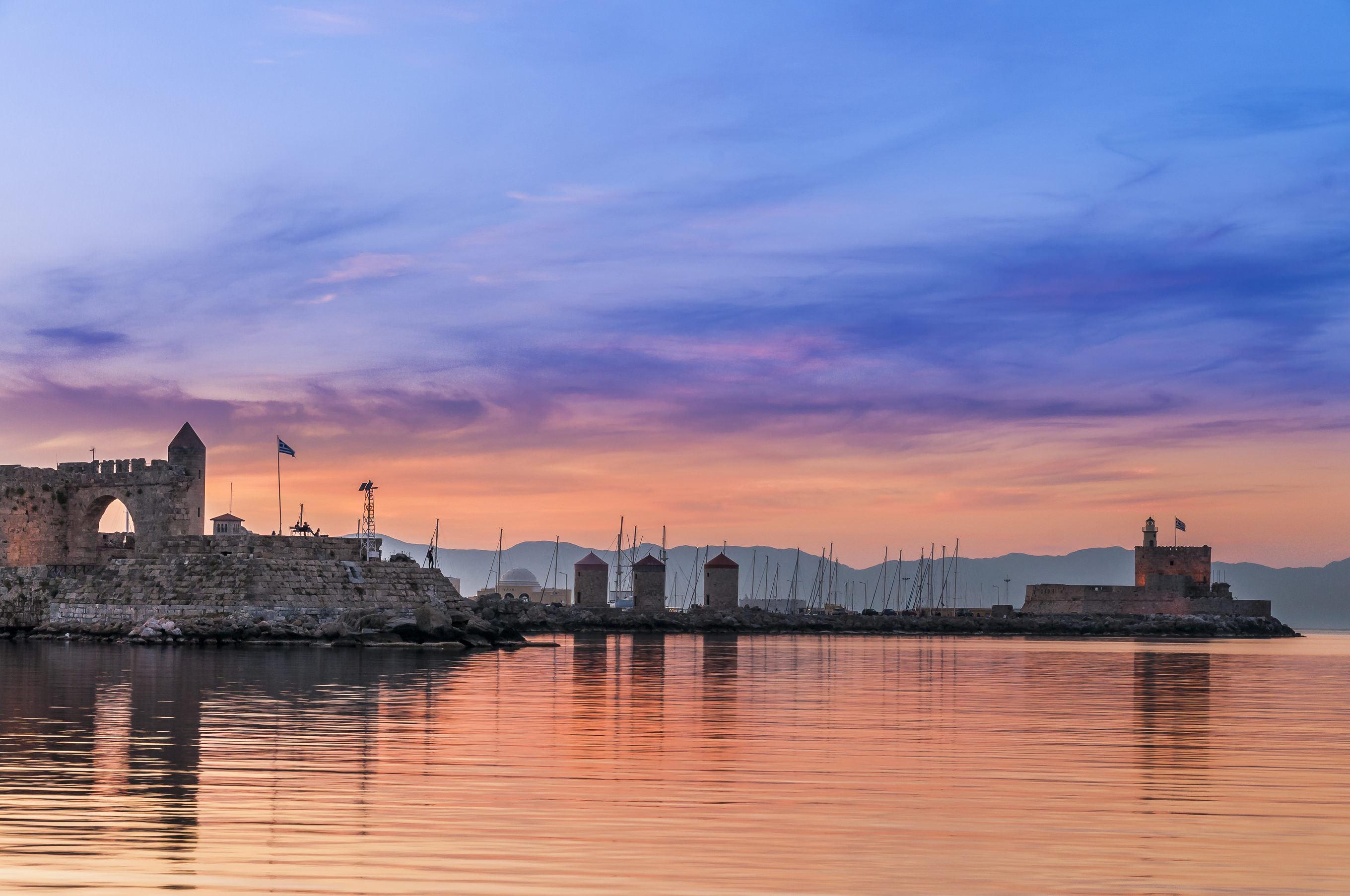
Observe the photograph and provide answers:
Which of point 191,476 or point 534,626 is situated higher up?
point 191,476

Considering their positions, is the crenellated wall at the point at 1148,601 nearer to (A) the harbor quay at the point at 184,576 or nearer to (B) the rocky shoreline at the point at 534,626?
(B) the rocky shoreline at the point at 534,626

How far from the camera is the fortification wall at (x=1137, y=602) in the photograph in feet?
280

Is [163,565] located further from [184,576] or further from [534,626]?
[534,626]

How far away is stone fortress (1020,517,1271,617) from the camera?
281 feet

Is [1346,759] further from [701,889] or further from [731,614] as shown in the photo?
[731,614]

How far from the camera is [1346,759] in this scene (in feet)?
42.6

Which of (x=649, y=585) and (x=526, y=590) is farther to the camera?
(x=526, y=590)

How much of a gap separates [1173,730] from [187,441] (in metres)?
32.1

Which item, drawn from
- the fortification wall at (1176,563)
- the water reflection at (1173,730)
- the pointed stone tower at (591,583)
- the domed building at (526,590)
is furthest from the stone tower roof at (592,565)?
the water reflection at (1173,730)

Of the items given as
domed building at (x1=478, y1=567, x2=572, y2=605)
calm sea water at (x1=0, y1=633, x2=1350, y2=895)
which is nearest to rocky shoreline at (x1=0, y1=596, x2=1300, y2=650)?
calm sea water at (x1=0, y1=633, x2=1350, y2=895)

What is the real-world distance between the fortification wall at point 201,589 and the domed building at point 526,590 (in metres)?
59.6

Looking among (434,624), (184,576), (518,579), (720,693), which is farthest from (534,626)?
(518,579)

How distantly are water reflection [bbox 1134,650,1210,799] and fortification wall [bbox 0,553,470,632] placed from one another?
2080cm

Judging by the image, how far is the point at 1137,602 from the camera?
86500 mm
